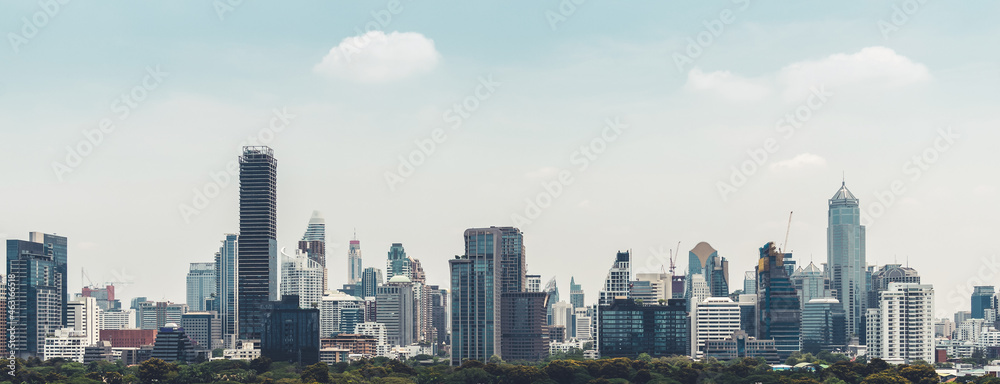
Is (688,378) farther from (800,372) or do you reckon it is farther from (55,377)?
(55,377)

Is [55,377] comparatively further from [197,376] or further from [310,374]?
[310,374]

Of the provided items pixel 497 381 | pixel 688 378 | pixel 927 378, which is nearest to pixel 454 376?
pixel 497 381

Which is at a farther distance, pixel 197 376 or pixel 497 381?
pixel 197 376

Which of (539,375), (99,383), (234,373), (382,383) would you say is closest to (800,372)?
(539,375)

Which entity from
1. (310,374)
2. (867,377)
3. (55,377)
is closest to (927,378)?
(867,377)

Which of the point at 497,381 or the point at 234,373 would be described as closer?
the point at 497,381

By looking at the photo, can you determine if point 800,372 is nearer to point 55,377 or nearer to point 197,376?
point 197,376

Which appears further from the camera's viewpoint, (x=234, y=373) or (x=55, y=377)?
(x=234, y=373)
